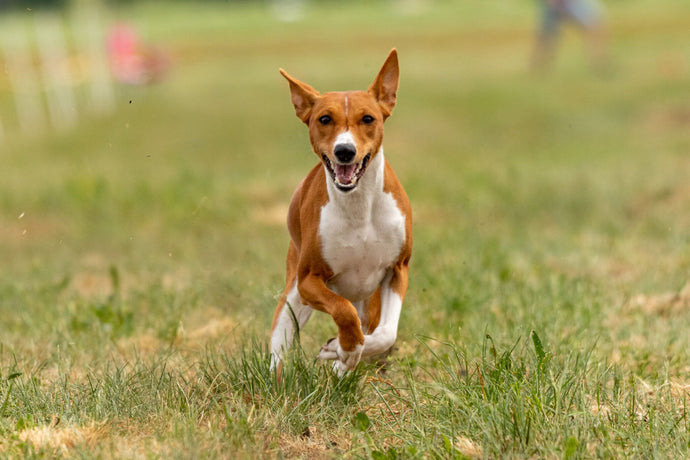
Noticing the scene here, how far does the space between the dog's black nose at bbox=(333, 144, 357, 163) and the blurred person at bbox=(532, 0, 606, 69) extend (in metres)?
20.5

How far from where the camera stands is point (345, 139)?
4.05m

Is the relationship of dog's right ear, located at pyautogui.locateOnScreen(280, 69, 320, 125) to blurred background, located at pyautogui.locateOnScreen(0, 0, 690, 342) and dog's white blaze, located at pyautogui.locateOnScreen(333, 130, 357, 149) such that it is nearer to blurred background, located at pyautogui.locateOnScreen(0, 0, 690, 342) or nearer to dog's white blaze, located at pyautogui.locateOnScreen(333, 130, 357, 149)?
dog's white blaze, located at pyautogui.locateOnScreen(333, 130, 357, 149)

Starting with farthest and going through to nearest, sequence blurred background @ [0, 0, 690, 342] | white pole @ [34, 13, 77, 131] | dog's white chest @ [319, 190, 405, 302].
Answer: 1. white pole @ [34, 13, 77, 131]
2. blurred background @ [0, 0, 690, 342]
3. dog's white chest @ [319, 190, 405, 302]

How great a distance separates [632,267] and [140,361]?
4316 millimetres

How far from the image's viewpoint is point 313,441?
4.07 metres

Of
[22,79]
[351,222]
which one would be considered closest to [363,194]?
[351,222]

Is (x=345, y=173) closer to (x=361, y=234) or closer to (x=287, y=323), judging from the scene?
(x=361, y=234)

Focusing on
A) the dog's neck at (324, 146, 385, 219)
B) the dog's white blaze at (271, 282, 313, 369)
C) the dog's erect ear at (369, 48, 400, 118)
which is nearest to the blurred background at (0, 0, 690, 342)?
the dog's white blaze at (271, 282, 313, 369)

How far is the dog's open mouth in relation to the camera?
4.12 meters

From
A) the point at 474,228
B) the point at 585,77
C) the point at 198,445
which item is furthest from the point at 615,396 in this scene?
the point at 585,77

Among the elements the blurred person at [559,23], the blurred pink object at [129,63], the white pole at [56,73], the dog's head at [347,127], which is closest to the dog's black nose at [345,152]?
the dog's head at [347,127]

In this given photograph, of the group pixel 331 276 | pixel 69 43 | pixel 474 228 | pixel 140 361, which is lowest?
pixel 69 43

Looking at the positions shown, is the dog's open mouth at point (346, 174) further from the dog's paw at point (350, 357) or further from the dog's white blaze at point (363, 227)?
the dog's paw at point (350, 357)

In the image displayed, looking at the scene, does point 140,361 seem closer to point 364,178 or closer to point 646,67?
point 364,178
